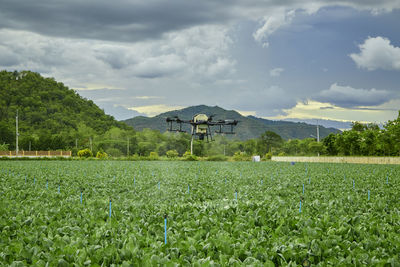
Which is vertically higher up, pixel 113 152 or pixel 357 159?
pixel 113 152

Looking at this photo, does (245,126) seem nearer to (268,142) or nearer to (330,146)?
(268,142)

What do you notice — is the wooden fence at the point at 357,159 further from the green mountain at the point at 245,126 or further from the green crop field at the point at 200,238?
the green mountain at the point at 245,126

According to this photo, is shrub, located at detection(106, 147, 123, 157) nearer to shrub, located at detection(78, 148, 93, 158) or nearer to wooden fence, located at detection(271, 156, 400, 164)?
shrub, located at detection(78, 148, 93, 158)

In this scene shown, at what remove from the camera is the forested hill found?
4149 inches

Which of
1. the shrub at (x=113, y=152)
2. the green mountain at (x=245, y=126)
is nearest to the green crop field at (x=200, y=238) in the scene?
the shrub at (x=113, y=152)

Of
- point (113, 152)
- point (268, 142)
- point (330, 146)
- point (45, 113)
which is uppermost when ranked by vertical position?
point (45, 113)

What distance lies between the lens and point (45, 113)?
4624 inches

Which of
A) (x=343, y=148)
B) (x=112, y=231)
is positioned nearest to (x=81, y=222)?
(x=112, y=231)

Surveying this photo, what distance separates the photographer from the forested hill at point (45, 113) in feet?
346

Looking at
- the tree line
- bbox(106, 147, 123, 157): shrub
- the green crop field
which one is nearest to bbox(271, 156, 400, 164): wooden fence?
the tree line

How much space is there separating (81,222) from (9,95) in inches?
4748

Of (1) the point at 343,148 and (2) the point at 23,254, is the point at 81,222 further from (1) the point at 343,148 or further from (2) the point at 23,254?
(1) the point at 343,148

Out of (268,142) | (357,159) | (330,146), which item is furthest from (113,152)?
(357,159)

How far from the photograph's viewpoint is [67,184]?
2258 cm
